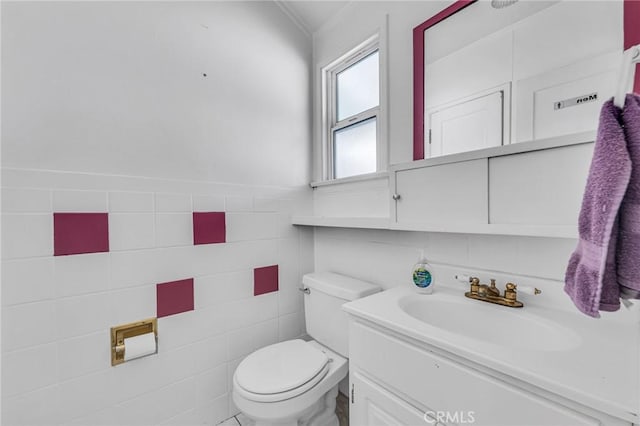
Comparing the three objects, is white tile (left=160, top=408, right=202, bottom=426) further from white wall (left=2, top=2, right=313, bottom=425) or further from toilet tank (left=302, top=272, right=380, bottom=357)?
toilet tank (left=302, top=272, right=380, bottom=357)

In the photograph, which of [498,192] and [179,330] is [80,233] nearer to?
[179,330]

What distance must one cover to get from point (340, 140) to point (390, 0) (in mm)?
→ 709

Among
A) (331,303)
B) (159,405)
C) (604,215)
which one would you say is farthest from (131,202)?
(604,215)

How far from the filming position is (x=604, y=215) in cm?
43

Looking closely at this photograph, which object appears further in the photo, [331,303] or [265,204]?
[265,204]

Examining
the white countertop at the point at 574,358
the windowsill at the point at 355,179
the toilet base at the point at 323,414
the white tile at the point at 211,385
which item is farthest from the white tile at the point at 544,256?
the white tile at the point at 211,385

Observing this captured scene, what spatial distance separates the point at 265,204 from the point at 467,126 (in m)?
0.99

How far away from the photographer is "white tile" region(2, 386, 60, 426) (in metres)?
0.81

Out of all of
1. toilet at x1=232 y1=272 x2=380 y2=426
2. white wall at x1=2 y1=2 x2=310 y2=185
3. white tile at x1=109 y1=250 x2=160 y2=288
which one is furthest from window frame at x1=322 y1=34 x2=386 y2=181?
white tile at x1=109 y1=250 x2=160 y2=288

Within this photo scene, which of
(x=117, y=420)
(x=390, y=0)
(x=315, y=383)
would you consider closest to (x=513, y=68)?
(x=390, y=0)

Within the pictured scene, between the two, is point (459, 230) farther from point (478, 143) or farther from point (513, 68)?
point (513, 68)

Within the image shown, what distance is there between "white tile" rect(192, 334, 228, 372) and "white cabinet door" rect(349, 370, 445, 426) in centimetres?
69

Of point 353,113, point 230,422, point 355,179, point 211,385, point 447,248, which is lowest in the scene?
point 230,422

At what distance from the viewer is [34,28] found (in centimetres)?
86
